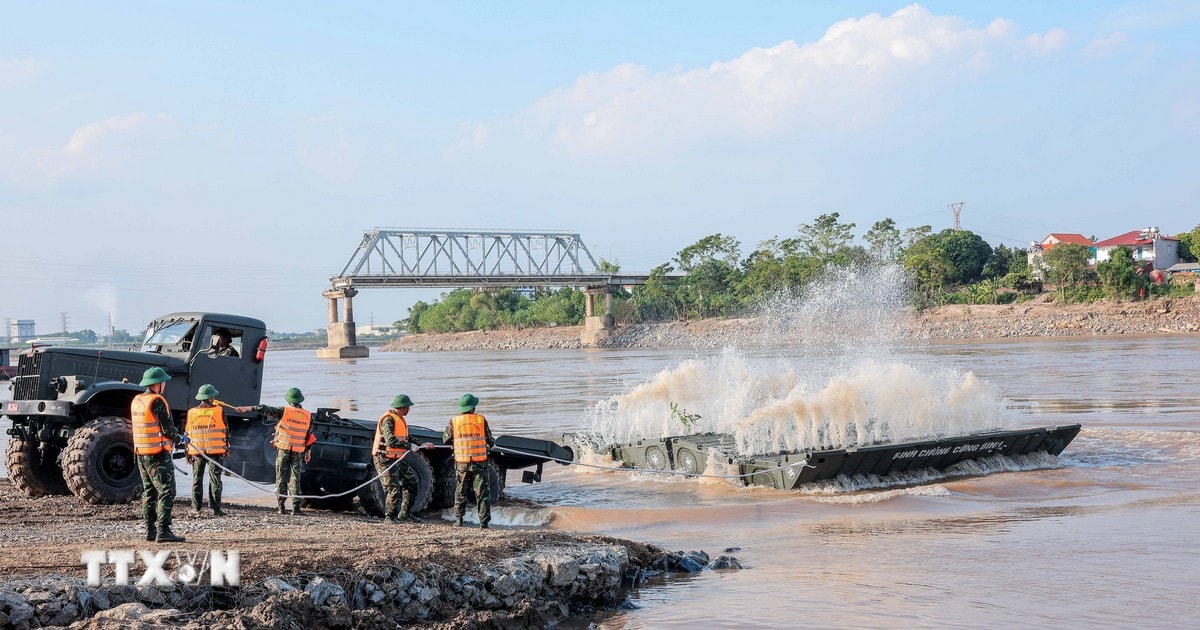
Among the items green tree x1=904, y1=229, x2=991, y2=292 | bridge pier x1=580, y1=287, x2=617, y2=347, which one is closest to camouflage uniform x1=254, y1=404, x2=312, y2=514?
green tree x1=904, y1=229, x2=991, y2=292

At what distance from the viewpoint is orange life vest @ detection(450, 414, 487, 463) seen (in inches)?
452

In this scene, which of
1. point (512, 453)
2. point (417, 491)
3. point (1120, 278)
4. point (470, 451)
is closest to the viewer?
point (470, 451)

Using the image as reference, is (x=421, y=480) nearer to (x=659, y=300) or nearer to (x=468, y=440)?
(x=468, y=440)

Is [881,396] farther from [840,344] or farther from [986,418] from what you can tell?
[840,344]

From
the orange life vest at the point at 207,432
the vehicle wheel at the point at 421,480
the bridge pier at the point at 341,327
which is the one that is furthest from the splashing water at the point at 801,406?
the bridge pier at the point at 341,327

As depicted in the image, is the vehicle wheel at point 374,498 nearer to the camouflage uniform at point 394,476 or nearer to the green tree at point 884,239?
the camouflage uniform at point 394,476

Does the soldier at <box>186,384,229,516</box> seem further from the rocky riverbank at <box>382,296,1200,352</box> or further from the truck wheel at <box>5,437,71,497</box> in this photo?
the rocky riverbank at <box>382,296,1200,352</box>

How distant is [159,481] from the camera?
9.31 m

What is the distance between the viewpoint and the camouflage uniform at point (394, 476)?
1221cm

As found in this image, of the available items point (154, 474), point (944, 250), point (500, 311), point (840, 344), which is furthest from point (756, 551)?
point (500, 311)

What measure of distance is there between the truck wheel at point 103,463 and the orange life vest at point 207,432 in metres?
0.63

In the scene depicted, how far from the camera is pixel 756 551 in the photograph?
38.8 ft

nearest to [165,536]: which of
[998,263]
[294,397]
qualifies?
[294,397]

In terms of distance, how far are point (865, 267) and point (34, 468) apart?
9133 centimetres
